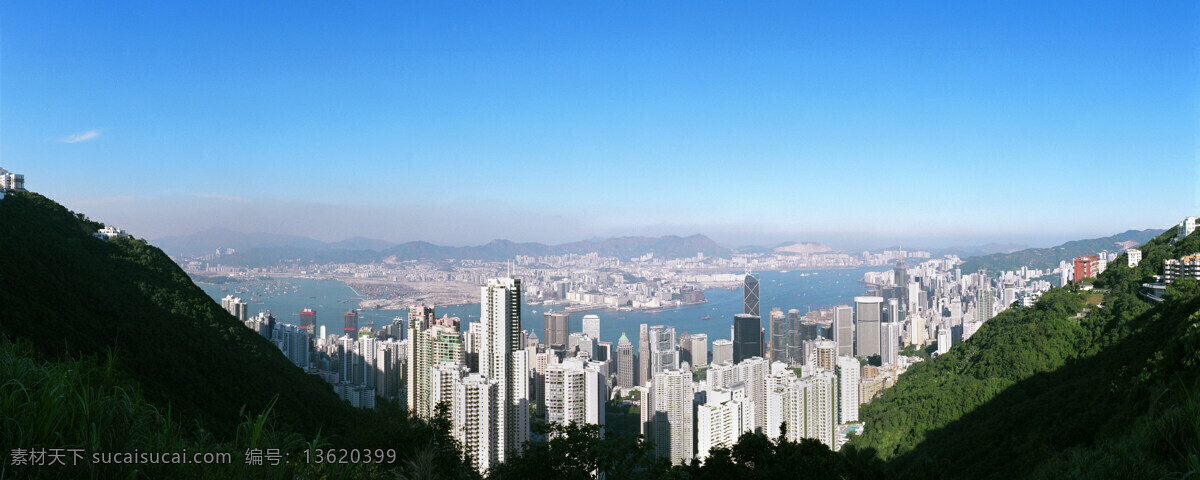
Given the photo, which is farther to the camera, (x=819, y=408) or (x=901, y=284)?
(x=901, y=284)

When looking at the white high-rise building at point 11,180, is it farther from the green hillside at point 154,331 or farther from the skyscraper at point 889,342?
the skyscraper at point 889,342

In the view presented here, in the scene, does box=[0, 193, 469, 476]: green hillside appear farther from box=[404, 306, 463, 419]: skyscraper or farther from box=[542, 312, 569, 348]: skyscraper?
box=[542, 312, 569, 348]: skyscraper

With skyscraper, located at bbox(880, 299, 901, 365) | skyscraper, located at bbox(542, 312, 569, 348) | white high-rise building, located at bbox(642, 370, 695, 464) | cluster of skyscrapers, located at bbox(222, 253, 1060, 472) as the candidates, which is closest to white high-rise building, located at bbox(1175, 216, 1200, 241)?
cluster of skyscrapers, located at bbox(222, 253, 1060, 472)

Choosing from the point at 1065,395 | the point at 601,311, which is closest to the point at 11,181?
the point at 1065,395

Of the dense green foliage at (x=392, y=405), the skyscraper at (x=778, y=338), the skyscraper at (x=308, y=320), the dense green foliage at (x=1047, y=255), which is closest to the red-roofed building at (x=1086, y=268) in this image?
the dense green foliage at (x=392, y=405)

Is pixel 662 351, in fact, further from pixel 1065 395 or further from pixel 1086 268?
pixel 1065 395

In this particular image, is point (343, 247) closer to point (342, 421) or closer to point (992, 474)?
point (342, 421)
